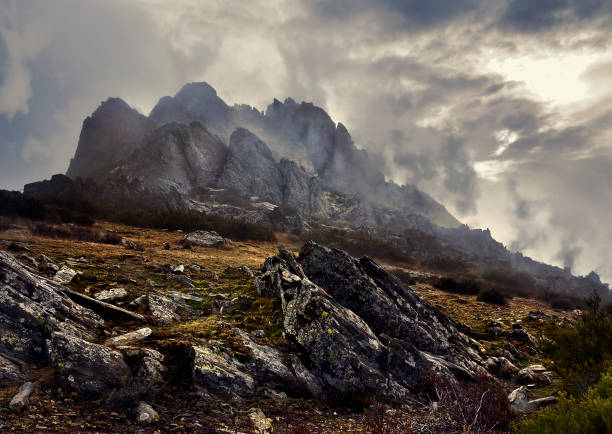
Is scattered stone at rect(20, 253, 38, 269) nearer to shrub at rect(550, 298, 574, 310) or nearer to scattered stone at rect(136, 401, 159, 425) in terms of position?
scattered stone at rect(136, 401, 159, 425)

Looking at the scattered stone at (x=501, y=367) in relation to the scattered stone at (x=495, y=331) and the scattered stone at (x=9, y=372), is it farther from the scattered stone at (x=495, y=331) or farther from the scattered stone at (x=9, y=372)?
the scattered stone at (x=9, y=372)

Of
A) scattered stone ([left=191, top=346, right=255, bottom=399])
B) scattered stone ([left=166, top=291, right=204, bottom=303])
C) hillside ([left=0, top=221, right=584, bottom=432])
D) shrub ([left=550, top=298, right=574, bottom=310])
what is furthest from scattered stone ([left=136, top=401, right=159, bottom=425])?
shrub ([left=550, top=298, right=574, bottom=310])

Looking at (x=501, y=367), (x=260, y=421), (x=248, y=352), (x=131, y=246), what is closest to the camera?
(x=260, y=421)

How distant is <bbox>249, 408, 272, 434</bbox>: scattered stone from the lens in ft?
17.4

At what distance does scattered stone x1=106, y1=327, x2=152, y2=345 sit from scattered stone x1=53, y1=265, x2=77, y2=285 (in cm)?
484

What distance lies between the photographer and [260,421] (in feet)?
18.1

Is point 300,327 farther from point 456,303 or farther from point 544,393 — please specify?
point 456,303

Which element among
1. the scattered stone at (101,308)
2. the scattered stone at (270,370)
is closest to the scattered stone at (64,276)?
the scattered stone at (101,308)

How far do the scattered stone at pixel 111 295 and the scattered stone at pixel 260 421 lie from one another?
24.0ft

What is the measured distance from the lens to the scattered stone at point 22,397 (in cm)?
454

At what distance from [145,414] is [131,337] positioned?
2966 millimetres

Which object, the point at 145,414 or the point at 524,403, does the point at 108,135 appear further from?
the point at 524,403

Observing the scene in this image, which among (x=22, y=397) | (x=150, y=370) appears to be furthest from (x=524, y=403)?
(x=22, y=397)

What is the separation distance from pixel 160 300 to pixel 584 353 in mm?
14062
